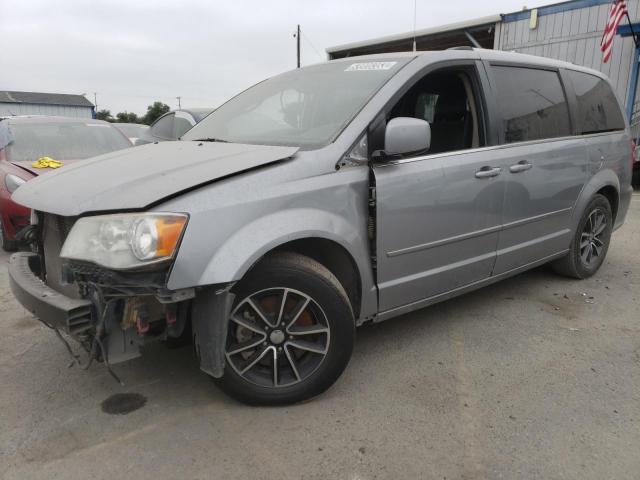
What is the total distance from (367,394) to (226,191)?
4.18ft

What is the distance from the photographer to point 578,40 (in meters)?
10.6

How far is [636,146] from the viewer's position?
32.5 ft

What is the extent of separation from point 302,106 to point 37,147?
3979mm

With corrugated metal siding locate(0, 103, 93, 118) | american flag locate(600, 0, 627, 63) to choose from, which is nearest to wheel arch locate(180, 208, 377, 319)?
american flag locate(600, 0, 627, 63)

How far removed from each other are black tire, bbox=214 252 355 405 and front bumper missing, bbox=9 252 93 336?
2.06 feet

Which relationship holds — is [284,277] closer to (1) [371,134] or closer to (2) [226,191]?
(2) [226,191]

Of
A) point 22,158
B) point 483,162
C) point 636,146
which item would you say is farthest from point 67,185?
point 636,146

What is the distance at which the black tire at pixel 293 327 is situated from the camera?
2.32 m

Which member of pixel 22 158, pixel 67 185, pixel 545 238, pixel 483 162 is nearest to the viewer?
pixel 67 185

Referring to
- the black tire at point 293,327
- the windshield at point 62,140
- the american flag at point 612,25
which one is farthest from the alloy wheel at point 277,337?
the american flag at point 612,25

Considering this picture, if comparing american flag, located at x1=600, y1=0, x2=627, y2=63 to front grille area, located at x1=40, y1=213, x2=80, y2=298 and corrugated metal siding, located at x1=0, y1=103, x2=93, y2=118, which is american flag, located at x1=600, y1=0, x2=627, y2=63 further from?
corrugated metal siding, located at x1=0, y1=103, x2=93, y2=118

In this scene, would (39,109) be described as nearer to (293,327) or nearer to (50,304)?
(50,304)

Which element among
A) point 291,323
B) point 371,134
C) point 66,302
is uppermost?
point 371,134

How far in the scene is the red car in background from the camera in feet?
15.8
